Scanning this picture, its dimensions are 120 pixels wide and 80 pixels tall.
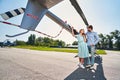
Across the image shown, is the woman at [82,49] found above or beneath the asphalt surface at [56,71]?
above

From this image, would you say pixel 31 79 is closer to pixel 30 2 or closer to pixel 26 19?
pixel 26 19

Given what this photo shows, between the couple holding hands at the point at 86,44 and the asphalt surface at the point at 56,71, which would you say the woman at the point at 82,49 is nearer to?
the couple holding hands at the point at 86,44

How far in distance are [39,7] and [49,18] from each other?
4.02 feet

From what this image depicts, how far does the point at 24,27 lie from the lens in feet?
10.8

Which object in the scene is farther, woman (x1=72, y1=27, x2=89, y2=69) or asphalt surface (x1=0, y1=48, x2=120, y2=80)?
woman (x1=72, y1=27, x2=89, y2=69)

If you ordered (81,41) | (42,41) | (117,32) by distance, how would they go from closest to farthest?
(81,41)
(117,32)
(42,41)

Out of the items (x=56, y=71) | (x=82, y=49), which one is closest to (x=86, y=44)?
(x=82, y=49)

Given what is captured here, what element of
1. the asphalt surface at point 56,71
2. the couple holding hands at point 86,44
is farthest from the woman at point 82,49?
the asphalt surface at point 56,71

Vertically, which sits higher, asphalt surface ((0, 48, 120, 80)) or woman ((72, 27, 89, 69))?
woman ((72, 27, 89, 69))

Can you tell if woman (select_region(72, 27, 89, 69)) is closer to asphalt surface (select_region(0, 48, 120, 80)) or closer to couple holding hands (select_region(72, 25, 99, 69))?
couple holding hands (select_region(72, 25, 99, 69))

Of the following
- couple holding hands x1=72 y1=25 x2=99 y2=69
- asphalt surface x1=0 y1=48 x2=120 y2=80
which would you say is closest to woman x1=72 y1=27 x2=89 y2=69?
couple holding hands x1=72 y1=25 x2=99 y2=69

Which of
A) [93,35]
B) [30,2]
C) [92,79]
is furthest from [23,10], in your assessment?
[93,35]

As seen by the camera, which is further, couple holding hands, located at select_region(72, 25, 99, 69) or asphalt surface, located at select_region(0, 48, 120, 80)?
couple holding hands, located at select_region(72, 25, 99, 69)

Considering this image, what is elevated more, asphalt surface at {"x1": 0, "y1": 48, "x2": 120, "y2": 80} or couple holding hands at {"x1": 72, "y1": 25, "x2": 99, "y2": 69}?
couple holding hands at {"x1": 72, "y1": 25, "x2": 99, "y2": 69}
